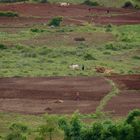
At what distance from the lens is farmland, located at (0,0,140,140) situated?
36781 mm

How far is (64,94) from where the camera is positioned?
3962 centimetres

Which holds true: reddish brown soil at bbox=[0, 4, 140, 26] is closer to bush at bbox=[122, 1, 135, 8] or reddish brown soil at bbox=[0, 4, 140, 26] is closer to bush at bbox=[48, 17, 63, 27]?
bush at bbox=[48, 17, 63, 27]

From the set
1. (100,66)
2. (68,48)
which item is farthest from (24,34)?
(100,66)

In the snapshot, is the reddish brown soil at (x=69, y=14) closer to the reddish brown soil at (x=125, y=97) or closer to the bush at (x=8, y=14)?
the bush at (x=8, y=14)

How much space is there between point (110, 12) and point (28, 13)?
8.53 m

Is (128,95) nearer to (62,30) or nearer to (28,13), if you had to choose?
(62,30)

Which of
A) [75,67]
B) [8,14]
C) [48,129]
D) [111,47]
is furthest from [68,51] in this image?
[48,129]

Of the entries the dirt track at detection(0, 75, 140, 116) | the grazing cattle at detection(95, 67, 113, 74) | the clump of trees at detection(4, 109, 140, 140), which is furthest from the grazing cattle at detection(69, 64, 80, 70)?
the clump of trees at detection(4, 109, 140, 140)

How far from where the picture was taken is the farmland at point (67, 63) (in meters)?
36.8

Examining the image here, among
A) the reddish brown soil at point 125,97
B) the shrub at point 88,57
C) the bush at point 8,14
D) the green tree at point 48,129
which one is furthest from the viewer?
the bush at point 8,14

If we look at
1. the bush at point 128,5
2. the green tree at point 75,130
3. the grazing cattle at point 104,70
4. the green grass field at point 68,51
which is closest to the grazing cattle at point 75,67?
the green grass field at point 68,51

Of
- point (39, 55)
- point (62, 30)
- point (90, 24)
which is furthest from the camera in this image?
point (90, 24)

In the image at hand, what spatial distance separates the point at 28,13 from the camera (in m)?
71.4

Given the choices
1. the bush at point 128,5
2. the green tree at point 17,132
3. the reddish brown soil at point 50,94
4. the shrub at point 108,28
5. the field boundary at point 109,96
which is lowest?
the shrub at point 108,28
